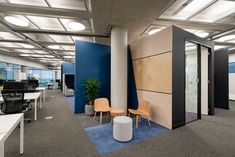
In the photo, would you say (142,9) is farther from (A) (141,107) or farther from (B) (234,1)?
(A) (141,107)

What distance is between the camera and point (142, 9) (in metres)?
3.42

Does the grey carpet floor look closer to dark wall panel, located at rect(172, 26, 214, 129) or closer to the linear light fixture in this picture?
dark wall panel, located at rect(172, 26, 214, 129)

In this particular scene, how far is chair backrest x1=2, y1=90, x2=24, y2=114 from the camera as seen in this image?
11.2 feet

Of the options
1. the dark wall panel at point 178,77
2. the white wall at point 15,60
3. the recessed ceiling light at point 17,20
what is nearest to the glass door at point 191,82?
the dark wall panel at point 178,77

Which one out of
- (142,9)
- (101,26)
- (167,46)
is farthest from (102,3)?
(167,46)

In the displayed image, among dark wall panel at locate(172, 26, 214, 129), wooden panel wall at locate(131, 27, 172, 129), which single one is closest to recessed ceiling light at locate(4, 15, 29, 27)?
wooden panel wall at locate(131, 27, 172, 129)

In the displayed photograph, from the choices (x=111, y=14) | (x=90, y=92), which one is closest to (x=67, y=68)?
(x=90, y=92)

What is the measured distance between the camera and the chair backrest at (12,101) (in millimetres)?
3400

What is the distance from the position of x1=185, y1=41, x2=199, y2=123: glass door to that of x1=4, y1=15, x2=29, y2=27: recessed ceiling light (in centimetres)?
550

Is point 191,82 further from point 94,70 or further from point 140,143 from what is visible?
point 94,70

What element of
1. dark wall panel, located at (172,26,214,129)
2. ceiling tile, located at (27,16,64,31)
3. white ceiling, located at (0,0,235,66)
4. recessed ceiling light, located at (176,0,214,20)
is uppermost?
→ recessed ceiling light, located at (176,0,214,20)

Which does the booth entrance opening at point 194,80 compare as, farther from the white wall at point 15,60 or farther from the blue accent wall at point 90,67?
the white wall at point 15,60

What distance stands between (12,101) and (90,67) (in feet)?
8.57

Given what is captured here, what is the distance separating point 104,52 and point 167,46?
2603 mm
